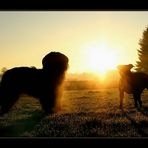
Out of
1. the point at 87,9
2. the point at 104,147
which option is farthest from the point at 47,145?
the point at 87,9

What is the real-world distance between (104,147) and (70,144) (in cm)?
31

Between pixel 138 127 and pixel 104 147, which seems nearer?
pixel 104 147

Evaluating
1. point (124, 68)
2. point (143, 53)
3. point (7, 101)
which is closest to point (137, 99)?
point (124, 68)

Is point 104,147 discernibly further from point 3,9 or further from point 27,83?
point 27,83

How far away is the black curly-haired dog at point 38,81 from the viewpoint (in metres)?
8.51

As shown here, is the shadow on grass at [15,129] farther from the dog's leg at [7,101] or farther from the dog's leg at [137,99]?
the dog's leg at [137,99]

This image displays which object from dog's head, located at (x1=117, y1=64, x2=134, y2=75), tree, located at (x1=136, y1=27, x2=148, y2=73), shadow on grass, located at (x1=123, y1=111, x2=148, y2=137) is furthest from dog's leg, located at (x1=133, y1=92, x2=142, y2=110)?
tree, located at (x1=136, y1=27, x2=148, y2=73)

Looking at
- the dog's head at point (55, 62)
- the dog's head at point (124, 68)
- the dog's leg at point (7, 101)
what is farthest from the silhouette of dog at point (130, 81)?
the dog's leg at point (7, 101)

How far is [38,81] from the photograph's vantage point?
893cm

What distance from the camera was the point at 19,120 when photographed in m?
9.09

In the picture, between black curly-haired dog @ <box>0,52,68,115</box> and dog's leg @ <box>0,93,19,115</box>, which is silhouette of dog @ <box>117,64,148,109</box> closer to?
black curly-haired dog @ <box>0,52,68,115</box>

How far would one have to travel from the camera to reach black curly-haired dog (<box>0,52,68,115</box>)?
335 inches

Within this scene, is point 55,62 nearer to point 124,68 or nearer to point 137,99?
point 124,68
